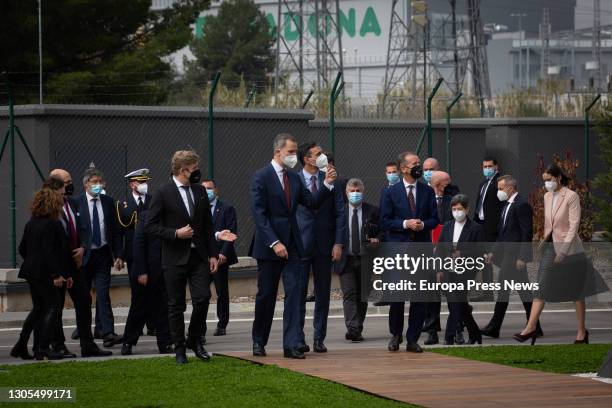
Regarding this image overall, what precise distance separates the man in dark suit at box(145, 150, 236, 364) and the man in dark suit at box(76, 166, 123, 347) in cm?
343

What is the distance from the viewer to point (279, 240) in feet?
43.0

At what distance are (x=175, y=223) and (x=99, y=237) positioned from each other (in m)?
3.60

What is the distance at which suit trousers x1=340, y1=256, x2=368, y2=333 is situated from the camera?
643 inches

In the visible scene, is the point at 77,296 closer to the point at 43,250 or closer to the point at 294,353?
the point at 43,250

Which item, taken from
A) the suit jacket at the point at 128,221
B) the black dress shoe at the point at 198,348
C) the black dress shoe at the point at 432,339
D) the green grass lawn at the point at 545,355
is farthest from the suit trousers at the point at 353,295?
the black dress shoe at the point at 198,348

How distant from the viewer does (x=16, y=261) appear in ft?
69.1

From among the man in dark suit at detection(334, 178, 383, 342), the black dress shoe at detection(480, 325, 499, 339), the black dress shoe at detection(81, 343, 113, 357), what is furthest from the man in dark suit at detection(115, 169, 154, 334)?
the black dress shoe at detection(480, 325, 499, 339)

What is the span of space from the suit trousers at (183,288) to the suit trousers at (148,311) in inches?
73.0

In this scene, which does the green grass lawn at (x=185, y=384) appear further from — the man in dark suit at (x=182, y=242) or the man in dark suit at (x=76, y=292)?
the man in dark suit at (x=76, y=292)

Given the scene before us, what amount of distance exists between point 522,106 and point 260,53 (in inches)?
1781

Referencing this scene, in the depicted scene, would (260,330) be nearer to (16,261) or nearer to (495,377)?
(495,377)

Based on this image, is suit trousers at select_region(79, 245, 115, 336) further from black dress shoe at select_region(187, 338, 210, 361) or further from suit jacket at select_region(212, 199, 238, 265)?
black dress shoe at select_region(187, 338, 210, 361)

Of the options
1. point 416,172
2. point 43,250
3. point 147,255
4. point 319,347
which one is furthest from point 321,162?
point 43,250

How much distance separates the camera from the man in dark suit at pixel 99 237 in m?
16.2
